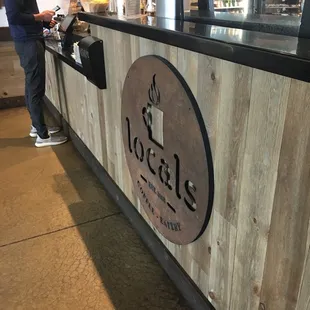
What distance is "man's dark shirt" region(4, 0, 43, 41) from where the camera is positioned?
9.63 feet

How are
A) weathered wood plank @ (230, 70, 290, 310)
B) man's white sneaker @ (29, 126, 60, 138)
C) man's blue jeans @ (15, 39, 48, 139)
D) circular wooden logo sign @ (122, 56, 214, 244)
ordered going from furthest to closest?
man's white sneaker @ (29, 126, 60, 138)
man's blue jeans @ (15, 39, 48, 139)
circular wooden logo sign @ (122, 56, 214, 244)
weathered wood plank @ (230, 70, 290, 310)

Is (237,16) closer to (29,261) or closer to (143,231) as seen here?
(143,231)

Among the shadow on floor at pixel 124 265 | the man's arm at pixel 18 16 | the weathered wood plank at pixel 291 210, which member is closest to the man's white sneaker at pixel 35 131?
the man's arm at pixel 18 16

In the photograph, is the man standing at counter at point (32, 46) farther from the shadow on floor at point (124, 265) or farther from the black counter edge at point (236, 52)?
the black counter edge at point (236, 52)

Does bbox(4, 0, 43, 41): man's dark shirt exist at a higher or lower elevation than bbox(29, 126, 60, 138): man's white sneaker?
higher

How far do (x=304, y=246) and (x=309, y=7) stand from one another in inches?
25.3

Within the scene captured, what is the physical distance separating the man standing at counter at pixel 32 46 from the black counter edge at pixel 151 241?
54cm

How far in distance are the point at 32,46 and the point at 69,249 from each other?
6.12 ft

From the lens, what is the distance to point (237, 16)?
1.51 m

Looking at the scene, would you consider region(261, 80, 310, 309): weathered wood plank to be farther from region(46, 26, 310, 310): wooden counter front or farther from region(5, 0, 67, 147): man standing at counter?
region(5, 0, 67, 147): man standing at counter

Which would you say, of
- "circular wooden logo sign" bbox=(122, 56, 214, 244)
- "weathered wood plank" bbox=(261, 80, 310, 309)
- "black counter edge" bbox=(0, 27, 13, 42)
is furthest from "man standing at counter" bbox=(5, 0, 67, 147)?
"weathered wood plank" bbox=(261, 80, 310, 309)

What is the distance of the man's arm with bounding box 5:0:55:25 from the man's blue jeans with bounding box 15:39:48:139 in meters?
0.17

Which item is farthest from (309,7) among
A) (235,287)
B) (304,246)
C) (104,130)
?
(104,130)

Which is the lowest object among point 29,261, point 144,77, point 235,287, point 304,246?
point 29,261
